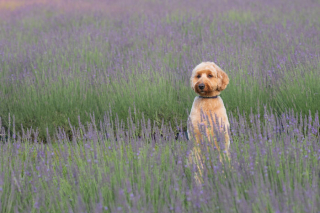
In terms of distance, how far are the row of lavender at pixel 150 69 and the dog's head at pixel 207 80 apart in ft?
3.43

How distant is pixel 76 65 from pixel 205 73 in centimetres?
334

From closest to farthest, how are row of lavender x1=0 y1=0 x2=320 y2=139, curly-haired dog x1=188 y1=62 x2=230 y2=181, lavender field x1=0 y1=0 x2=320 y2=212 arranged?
lavender field x1=0 y1=0 x2=320 y2=212, curly-haired dog x1=188 y1=62 x2=230 y2=181, row of lavender x1=0 y1=0 x2=320 y2=139

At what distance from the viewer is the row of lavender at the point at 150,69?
15.5ft

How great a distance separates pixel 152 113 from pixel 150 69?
3.77 ft

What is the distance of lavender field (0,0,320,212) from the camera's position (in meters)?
2.17

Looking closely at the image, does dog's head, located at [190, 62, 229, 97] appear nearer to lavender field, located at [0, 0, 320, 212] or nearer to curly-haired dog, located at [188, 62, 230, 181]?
curly-haired dog, located at [188, 62, 230, 181]

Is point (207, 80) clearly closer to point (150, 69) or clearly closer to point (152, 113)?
point (152, 113)

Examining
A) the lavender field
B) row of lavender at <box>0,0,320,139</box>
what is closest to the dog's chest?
the lavender field

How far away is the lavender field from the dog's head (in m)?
0.34

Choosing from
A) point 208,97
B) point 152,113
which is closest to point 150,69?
point 152,113

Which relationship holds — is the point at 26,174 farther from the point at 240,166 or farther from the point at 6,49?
the point at 6,49

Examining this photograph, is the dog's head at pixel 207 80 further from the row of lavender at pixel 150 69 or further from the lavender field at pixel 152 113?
the row of lavender at pixel 150 69

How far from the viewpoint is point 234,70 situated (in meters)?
5.08

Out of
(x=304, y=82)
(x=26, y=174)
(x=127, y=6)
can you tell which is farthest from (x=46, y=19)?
(x=26, y=174)
